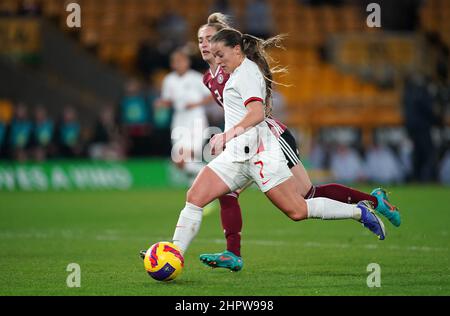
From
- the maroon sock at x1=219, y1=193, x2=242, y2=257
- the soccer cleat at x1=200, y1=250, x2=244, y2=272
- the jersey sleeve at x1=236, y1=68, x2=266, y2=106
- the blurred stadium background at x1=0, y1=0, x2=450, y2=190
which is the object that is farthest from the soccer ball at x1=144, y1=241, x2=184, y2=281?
the blurred stadium background at x1=0, y1=0, x2=450, y2=190

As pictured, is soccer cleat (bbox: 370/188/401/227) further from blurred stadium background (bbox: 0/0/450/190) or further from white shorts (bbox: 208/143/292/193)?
blurred stadium background (bbox: 0/0/450/190)

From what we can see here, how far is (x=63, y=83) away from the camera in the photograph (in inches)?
939

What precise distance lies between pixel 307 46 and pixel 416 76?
13.0 ft

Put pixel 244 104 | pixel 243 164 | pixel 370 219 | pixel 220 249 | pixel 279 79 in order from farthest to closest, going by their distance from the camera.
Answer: pixel 279 79 → pixel 220 249 → pixel 370 219 → pixel 243 164 → pixel 244 104

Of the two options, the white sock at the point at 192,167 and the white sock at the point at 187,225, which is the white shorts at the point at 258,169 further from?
the white sock at the point at 192,167

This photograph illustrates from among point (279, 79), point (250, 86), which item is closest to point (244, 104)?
point (250, 86)

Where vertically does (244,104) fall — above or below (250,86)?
below

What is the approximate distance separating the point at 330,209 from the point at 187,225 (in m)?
1.16

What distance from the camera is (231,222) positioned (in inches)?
314

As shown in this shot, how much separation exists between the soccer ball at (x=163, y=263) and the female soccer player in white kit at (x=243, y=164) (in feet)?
0.56

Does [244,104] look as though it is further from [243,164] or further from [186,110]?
[186,110]

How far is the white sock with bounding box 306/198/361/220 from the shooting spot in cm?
737
